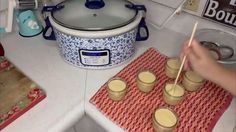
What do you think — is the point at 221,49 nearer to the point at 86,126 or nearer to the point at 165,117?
the point at 165,117

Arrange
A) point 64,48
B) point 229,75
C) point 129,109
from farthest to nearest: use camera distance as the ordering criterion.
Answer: point 64,48, point 129,109, point 229,75

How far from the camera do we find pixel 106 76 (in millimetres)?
827

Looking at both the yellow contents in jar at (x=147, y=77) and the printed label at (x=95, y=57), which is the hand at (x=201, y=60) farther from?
the printed label at (x=95, y=57)

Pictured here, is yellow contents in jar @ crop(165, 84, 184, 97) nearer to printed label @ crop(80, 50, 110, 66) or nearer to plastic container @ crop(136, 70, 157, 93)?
plastic container @ crop(136, 70, 157, 93)

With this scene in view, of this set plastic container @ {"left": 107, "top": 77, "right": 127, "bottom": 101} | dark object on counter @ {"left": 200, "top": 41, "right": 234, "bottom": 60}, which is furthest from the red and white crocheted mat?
dark object on counter @ {"left": 200, "top": 41, "right": 234, "bottom": 60}

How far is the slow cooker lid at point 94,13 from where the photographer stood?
81cm

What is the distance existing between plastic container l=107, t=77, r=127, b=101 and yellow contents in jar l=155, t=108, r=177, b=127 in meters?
0.12

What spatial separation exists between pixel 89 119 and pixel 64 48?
0.81ft

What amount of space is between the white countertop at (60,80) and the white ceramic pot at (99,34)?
0.05 metres

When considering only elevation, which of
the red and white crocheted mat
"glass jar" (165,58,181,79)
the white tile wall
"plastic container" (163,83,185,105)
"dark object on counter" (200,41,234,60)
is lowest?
the white tile wall

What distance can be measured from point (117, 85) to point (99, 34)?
163mm

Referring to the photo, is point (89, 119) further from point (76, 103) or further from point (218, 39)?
point (218, 39)

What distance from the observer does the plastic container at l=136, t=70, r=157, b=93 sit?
739 millimetres

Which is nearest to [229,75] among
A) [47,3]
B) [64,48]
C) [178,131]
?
[178,131]
